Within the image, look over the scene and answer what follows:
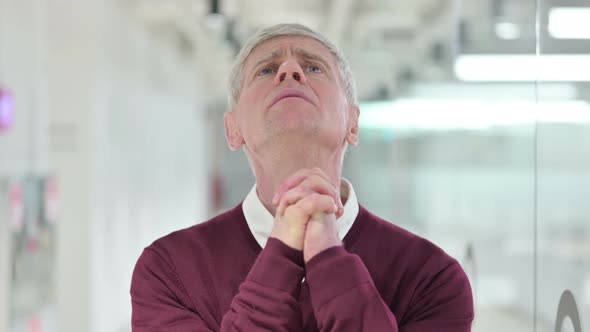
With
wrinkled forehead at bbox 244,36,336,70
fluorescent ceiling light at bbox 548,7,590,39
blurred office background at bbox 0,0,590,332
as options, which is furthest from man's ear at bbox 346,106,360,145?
fluorescent ceiling light at bbox 548,7,590,39

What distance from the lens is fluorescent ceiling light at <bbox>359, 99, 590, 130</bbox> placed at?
197cm

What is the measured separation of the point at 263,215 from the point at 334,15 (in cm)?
739

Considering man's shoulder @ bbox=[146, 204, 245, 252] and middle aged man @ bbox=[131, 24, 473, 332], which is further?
man's shoulder @ bbox=[146, 204, 245, 252]

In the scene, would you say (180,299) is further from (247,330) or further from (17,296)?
(17,296)

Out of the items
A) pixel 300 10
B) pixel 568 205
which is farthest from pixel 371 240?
pixel 300 10

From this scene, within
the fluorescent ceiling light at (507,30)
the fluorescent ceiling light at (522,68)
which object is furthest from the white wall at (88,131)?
the fluorescent ceiling light at (507,30)

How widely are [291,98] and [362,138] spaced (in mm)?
6631

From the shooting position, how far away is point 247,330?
1.33m

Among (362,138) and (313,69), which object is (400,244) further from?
(362,138)

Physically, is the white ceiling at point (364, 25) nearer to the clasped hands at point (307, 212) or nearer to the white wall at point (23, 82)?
the white wall at point (23, 82)

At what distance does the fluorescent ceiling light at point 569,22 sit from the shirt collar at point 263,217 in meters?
0.63

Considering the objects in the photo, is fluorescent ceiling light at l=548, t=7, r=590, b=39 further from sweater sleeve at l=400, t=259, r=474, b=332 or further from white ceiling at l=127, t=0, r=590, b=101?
white ceiling at l=127, t=0, r=590, b=101

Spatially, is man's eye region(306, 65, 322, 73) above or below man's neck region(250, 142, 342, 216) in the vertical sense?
above

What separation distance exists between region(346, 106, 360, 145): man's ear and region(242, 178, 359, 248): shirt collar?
0.31 ft
